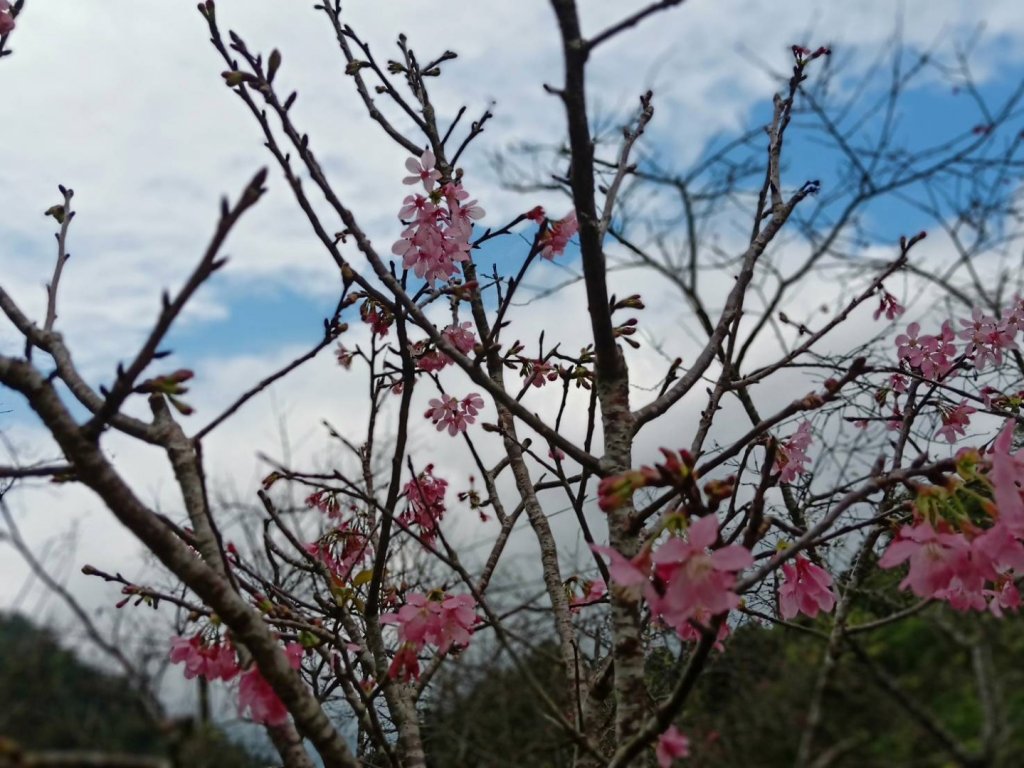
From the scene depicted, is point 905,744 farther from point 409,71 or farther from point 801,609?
point 409,71

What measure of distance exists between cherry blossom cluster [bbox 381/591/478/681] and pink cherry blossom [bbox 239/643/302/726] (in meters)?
0.33

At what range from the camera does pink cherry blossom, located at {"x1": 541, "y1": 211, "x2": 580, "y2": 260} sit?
2176 mm

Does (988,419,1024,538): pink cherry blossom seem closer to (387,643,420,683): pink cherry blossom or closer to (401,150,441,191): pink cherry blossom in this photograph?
(387,643,420,683): pink cherry blossom

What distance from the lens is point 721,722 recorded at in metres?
4.50

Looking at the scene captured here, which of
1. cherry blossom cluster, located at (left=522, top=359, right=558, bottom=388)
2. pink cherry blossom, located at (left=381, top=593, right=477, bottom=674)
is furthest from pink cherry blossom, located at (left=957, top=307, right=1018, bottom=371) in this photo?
pink cherry blossom, located at (left=381, top=593, right=477, bottom=674)

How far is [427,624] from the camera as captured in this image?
1.52 metres

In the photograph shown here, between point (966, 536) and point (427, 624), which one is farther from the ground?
point (427, 624)

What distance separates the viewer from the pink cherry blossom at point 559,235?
7.14 feet

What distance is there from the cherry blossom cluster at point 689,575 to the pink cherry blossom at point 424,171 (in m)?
1.49

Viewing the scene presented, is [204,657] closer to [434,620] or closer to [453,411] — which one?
[434,620]

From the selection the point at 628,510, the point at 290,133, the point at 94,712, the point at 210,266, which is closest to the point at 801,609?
the point at 628,510

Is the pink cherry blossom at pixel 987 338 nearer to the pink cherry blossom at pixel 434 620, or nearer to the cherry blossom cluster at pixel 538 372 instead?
the cherry blossom cluster at pixel 538 372

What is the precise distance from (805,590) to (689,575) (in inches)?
21.0

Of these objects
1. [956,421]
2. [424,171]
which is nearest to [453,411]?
[424,171]
